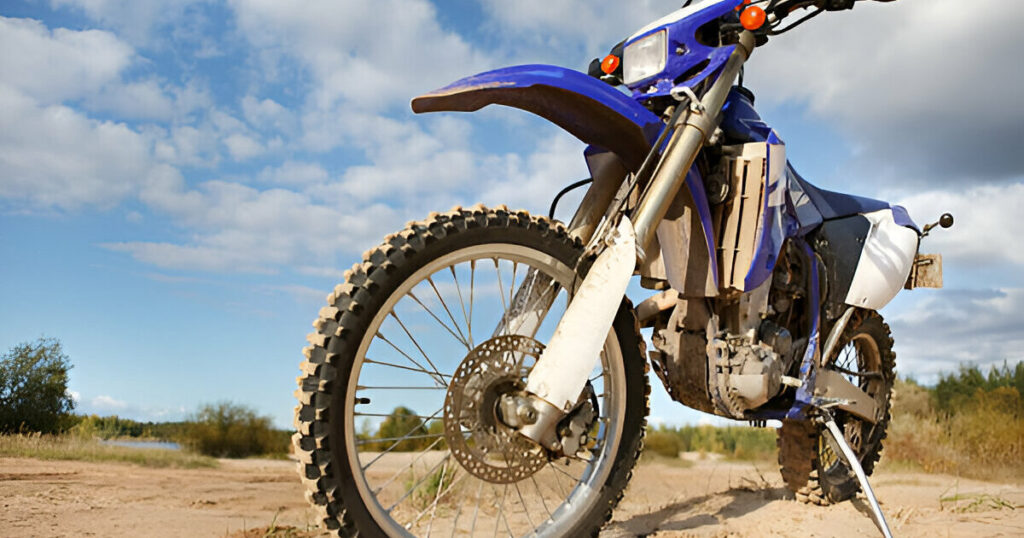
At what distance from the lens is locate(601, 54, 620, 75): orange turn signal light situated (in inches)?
152

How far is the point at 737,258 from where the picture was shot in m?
3.50

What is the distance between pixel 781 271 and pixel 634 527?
162cm

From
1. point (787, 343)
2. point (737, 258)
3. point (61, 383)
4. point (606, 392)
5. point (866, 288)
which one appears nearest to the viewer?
point (606, 392)

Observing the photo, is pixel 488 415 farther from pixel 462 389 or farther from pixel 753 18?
pixel 753 18

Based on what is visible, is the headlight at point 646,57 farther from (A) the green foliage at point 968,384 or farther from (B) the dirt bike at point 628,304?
(A) the green foliage at point 968,384

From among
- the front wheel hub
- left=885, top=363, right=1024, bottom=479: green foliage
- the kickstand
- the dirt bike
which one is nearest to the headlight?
the dirt bike

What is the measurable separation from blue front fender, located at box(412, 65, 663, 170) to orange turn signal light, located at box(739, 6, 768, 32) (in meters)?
0.78

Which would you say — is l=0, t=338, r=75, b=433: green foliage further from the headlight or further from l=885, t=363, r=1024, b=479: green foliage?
l=885, t=363, r=1024, b=479: green foliage

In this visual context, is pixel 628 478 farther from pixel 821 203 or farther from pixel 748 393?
pixel 821 203

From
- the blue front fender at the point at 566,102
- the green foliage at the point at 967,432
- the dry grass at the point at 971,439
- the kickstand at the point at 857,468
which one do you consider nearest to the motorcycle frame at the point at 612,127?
the blue front fender at the point at 566,102

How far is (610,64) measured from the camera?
3855 mm

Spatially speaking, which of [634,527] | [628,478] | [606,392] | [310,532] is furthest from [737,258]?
[310,532]

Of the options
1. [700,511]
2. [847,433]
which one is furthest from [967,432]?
[700,511]

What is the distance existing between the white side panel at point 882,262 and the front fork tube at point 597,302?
1927mm
